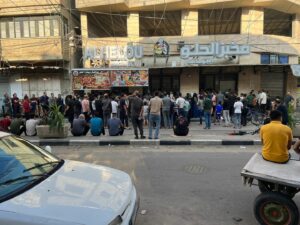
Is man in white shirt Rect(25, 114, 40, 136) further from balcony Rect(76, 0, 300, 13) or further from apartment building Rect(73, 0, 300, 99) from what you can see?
balcony Rect(76, 0, 300, 13)

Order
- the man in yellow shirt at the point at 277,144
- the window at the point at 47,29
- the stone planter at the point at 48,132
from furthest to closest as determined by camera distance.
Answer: the window at the point at 47,29, the stone planter at the point at 48,132, the man in yellow shirt at the point at 277,144

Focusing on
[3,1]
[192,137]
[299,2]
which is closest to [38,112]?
[3,1]

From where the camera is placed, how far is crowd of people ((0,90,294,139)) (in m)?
10.2

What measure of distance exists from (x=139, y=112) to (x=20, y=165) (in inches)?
264

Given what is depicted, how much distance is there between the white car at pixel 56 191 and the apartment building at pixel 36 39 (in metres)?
16.1

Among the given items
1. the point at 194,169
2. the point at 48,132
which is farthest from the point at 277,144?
the point at 48,132

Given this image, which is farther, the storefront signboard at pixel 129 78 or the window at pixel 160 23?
the window at pixel 160 23

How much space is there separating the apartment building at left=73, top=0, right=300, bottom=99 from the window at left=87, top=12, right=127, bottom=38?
14 cm

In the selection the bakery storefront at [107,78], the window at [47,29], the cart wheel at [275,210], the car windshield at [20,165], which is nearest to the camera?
the car windshield at [20,165]

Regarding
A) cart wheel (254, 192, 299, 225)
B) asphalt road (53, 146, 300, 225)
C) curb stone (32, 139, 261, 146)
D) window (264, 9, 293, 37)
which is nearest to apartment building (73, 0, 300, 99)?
window (264, 9, 293, 37)

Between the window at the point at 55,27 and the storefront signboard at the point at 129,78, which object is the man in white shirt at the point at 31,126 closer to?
the storefront signboard at the point at 129,78

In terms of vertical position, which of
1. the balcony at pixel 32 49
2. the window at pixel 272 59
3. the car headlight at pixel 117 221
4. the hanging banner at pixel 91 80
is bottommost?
the car headlight at pixel 117 221

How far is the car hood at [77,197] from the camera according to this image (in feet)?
8.28

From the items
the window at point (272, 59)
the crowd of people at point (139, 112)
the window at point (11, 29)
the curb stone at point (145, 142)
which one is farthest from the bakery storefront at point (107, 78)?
the curb stone at point (145, 142)
